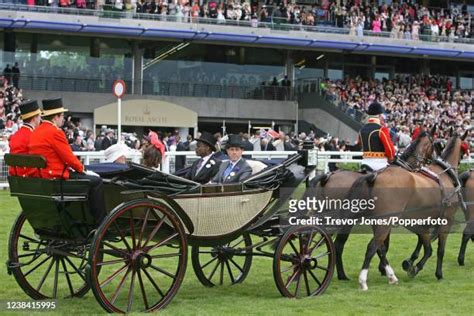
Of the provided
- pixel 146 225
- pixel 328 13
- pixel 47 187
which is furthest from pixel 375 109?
pixel 328 13

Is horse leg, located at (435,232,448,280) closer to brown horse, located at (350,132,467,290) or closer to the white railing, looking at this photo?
brown horse, located at (350,132,467,290)

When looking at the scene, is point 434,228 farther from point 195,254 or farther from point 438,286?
point 195,254

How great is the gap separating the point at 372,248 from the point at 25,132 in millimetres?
3716

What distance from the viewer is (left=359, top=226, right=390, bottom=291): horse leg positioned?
30.1 feet

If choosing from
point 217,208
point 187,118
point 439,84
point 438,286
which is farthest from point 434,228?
point 439,84

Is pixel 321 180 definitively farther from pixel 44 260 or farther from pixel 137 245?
pixel 44 260

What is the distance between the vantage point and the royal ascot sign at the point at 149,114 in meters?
34.2

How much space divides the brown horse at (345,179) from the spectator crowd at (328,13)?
25.3m

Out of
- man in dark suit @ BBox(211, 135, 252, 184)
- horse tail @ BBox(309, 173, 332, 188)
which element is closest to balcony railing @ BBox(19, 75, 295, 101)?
horse tail @ BBox(309, 173, 332, 188)

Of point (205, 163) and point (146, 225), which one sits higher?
point (205, 163)

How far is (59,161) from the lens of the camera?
24.9 feet

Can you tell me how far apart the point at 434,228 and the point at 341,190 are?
1.18 metres

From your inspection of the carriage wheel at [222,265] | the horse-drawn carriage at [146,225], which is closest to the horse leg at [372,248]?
the horse-drawn carriage at [146,225]

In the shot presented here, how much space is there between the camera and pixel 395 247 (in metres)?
12.8
